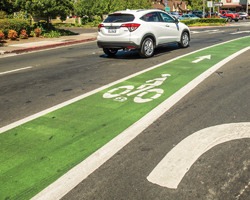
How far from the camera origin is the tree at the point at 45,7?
21547mm

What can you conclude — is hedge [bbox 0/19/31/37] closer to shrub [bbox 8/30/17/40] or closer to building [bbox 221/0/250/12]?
shrub [bbox 8/30/17/40]

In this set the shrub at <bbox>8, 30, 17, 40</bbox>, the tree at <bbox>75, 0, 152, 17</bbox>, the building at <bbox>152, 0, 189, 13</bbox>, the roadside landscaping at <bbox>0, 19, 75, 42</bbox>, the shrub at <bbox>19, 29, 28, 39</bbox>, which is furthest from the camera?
the building at <bbox>152, 0, 189, 13</bbox>

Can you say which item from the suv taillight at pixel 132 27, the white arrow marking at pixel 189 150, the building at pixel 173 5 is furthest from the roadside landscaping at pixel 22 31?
the building at pixel 173 5

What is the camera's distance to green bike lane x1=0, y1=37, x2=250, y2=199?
10.6ft

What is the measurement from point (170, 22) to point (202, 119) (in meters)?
8.33

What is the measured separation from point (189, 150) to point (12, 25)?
752 inches

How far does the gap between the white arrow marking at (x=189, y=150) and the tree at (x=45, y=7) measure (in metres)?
20.3

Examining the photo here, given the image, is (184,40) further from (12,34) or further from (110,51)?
(12,34)

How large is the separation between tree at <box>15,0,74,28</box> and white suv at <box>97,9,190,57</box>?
40.4 ft

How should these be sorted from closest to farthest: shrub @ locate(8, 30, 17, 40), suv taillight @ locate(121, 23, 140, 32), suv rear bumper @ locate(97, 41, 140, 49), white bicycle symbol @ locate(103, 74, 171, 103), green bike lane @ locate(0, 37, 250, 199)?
green bike lane @ locate(0, 37, 250, 199) → white bicycle symbol @ locate(103, 74, 171, 103) → suv taillight @ locate(121, 23, 140, 32) → suv rear bumper @ locate(97, 41, 140, 49) → shrub @ locate(8, 30, 17, 40)

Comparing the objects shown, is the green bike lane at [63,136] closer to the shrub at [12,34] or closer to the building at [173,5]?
the shrub at [12,34]

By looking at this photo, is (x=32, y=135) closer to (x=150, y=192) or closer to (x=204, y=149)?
(x=150, y=192)

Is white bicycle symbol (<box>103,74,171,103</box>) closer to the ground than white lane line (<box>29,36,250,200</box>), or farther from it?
farther from it

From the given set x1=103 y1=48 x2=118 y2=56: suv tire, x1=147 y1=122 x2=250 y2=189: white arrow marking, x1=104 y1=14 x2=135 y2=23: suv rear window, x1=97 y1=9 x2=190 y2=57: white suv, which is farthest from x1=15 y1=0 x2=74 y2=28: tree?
x1=147 y1=122 x2=250 y2=189: white arrow marking
